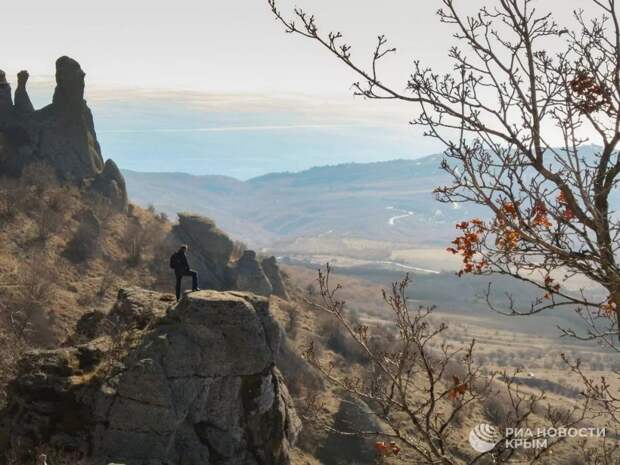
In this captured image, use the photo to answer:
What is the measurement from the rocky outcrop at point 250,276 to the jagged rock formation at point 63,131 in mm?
14613

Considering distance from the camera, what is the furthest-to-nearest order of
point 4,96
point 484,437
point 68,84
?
point 68,84 < point 4,96 < point 484,437

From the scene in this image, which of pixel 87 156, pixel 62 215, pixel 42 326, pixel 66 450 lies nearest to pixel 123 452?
pixel 66 450

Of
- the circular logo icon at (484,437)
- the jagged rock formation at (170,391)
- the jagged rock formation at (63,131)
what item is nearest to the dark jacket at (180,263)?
the jagged rock formation at (170,391)

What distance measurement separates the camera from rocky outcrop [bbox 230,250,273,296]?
6369 centimetres

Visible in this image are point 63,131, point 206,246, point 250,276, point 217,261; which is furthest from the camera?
point 206,246

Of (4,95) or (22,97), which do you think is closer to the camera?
(4,95)

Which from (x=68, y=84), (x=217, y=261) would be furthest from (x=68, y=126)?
(x=217, y=261)

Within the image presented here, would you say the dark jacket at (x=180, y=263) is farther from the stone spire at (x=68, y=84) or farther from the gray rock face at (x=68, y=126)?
the stone spire at (x=68, y=84)

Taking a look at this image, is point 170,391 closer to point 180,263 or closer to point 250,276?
point 180,263

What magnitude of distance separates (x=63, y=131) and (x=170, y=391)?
52.6 metres

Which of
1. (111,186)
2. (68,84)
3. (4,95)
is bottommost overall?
(111,186)

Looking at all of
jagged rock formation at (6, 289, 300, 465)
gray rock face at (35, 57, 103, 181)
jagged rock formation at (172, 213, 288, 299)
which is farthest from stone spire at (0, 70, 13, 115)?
jagged rock formation at (6, 289, 300, 465)

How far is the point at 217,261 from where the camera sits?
6588 centimetres

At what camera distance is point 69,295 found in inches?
1780
